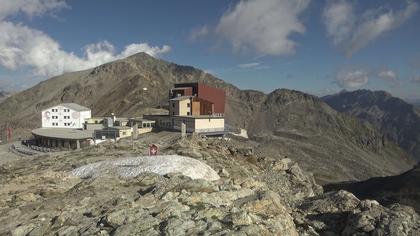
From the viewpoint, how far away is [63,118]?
304 feet

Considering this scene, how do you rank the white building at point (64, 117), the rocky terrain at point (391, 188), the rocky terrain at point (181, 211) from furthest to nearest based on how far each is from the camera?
the white building at point (64, 117), the rocky terrain at point (391, 188), the rocky terrain at point (181, 211)

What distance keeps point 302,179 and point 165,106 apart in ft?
267

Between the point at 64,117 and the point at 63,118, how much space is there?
32 centimetres

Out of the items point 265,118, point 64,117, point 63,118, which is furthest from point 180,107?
point 265,118

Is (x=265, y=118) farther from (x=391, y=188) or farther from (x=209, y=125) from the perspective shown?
(x=209, y=125)

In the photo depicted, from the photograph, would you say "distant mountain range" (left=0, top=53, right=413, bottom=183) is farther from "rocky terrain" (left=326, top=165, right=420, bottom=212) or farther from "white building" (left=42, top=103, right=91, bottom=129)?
"white building" (left=42, top=103, right=91, bottom=129)

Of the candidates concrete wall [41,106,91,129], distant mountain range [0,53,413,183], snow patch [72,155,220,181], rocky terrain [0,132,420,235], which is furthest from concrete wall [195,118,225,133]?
distant mountain range [0,53,413,183]

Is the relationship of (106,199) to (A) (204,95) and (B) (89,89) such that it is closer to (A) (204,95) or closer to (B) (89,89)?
(A) (204,95)

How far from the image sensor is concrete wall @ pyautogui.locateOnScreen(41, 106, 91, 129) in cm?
9262

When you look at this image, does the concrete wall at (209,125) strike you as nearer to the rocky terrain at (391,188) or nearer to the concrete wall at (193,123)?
the concrete wall at (193,123)

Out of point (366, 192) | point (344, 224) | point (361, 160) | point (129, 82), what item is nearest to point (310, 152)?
point (361, 160)

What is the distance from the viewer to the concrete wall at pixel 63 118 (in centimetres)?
9262

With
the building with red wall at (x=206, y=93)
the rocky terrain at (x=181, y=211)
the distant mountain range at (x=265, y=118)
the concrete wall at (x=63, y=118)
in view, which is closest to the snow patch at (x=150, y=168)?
the rocky terrain at (x=181, y=211)

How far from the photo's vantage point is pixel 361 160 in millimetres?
158625
